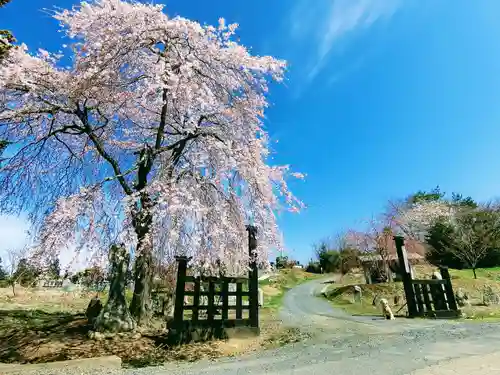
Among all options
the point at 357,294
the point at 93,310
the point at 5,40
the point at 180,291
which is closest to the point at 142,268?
the point at 180,291

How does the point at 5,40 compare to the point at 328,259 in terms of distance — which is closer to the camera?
the point at 5,40

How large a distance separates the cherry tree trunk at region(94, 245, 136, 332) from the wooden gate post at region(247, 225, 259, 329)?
3365mm

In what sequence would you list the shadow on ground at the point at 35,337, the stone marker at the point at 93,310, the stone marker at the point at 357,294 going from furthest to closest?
the stone marker at the point at 357,294 → the stone marker at the point at 93,310 → the shadow on ground at the point at 35,337

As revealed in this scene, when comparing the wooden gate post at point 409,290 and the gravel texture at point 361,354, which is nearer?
the gravel texture at point 361,354

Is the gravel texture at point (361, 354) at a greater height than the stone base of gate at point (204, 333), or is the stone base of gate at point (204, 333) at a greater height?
the stone base of gate at point (204, 333)

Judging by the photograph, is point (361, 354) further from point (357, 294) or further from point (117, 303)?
point (357, 294)

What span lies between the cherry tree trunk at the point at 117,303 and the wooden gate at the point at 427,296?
10.1 m

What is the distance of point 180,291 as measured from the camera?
8070mm

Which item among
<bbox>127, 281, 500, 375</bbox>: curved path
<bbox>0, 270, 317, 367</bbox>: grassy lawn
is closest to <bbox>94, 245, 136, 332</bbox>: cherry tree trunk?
Result: <bbox>0, 270, 317, 367</bbox>: grassy lawn

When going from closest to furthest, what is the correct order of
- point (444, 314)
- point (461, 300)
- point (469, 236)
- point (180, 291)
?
point (180, 291) → point (444, 314) → point (461, 300) → point (469, 236)

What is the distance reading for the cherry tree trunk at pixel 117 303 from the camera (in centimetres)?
801

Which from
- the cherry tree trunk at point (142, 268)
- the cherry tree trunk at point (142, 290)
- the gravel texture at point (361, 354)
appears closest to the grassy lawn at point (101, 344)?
the cherry tree trunk at point (142, 290)

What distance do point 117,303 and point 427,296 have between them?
11.4m

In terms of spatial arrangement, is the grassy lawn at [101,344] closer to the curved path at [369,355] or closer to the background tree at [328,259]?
the curved path at [369,355]
